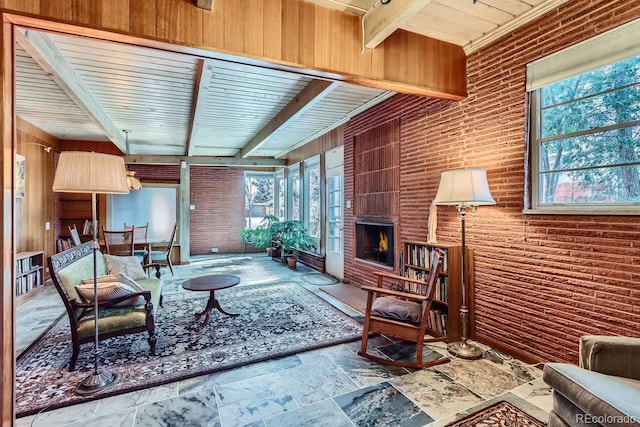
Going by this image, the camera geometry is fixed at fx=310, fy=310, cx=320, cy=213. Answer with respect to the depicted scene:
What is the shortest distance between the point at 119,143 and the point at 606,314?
7082mm

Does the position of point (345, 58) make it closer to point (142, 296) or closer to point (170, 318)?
point (142, 296)

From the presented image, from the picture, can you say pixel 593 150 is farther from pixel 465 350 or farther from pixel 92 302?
pixel 92 302

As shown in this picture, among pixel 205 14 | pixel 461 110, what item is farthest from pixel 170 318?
pixel 461 110

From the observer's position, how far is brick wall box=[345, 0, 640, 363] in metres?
2.09

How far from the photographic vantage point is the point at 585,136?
231 cm

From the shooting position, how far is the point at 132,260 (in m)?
3.70

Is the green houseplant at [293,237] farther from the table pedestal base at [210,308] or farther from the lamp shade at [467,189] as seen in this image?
the lamp shade at [467,189]

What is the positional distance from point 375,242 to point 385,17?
310cm

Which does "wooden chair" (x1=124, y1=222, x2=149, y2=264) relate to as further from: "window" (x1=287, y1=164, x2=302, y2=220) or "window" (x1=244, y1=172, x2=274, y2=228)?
"window" (x1=287, y1=164, x2=302, y2=220)

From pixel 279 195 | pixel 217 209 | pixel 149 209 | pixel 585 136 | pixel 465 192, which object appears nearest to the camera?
pixel 585 136

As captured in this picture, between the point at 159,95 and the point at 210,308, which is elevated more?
the point at 159,95

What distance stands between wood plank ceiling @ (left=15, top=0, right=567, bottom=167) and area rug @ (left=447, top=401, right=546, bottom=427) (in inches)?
102

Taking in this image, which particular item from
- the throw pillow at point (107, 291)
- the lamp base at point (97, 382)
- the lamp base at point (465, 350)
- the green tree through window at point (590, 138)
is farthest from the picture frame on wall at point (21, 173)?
the green tree through window at point (590, 138)

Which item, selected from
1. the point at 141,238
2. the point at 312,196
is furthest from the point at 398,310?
the point at 141,238
